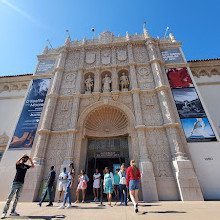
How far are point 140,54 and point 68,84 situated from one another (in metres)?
8.55

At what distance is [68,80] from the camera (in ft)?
46.8

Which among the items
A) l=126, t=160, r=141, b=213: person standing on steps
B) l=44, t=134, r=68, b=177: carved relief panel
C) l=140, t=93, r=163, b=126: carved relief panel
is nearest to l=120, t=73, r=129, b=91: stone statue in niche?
l=140, t=93, r=163, b=126: carved relief panel

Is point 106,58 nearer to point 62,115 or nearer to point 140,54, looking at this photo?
point 140,54

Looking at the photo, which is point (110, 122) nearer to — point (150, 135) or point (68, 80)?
point (150, 135)

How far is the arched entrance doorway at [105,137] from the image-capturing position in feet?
35.7

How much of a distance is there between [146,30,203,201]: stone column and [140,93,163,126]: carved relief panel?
15.2 inches

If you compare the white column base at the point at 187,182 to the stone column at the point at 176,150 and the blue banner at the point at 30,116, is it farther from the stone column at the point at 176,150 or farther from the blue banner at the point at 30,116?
the blue banner at the point at 30,116

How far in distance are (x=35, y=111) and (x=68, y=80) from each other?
443cm

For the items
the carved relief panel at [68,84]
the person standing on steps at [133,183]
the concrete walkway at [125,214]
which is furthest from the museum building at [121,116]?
the person standing on steps at [133,183]

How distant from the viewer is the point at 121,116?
484 inches

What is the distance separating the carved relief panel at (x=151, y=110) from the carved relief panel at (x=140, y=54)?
4648 millimetres

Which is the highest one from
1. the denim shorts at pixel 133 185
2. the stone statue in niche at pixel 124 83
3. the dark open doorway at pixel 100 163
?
the stone statue in niche at pixel 124 83

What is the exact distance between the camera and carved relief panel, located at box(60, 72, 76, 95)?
1348cm

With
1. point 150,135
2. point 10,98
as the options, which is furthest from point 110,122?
point 10,98
